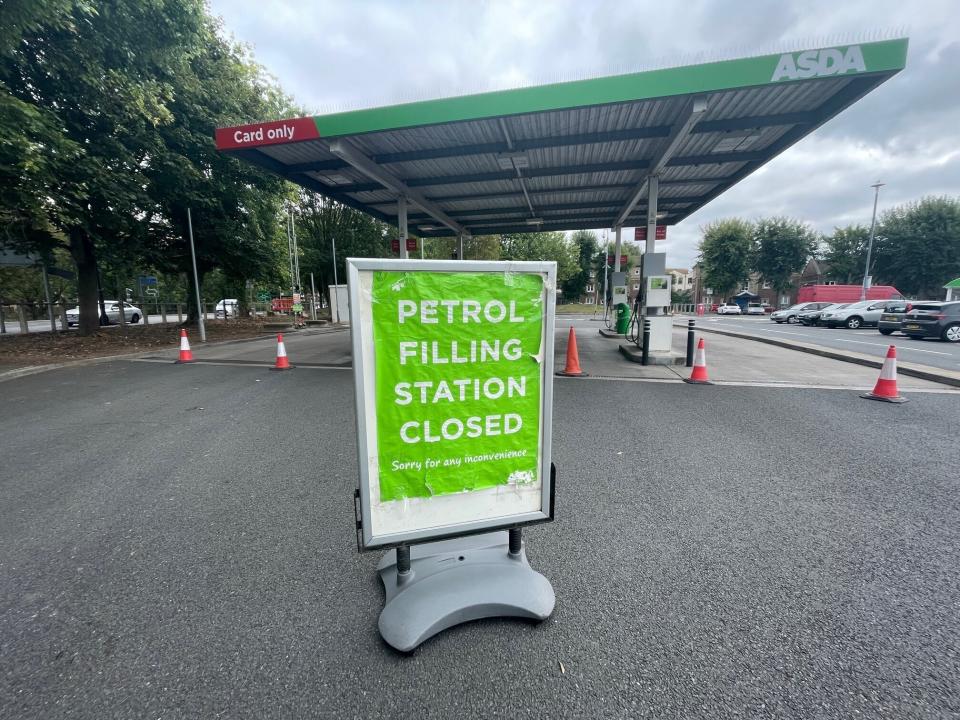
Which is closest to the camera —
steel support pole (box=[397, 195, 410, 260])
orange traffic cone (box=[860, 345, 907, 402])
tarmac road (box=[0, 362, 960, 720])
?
tarmac road (box=[0, 362, 960, 720])

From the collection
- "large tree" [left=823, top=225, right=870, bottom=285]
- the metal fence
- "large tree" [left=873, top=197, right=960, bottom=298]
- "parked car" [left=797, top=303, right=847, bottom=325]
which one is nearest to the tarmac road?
the metal fence

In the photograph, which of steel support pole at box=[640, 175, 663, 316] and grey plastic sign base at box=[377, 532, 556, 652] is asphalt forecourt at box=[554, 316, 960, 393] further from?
grey plastic sign base at box=[377, 532, 556, 652]

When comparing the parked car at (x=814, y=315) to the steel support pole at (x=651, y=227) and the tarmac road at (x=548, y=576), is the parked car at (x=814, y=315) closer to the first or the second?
the steel support pole at (x=651, y=227)

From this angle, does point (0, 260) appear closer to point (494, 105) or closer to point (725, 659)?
point (494, 105)

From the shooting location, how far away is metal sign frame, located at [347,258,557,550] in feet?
5.75

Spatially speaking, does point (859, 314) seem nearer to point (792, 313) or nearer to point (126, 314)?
point (792, 313)

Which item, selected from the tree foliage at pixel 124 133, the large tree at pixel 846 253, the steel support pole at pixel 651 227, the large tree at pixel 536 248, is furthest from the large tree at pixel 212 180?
the large tree at pixel 846 253

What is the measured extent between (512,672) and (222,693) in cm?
115

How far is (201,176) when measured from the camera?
13.1 meters

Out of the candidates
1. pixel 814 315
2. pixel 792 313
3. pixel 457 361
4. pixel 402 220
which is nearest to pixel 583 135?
pixel 402 220

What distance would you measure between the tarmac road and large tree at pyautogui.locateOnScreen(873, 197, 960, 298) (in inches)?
2011

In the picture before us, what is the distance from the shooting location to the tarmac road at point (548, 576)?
164 cm

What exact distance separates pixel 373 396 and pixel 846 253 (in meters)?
63.4

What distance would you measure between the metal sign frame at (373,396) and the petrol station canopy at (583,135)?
5.64 m
